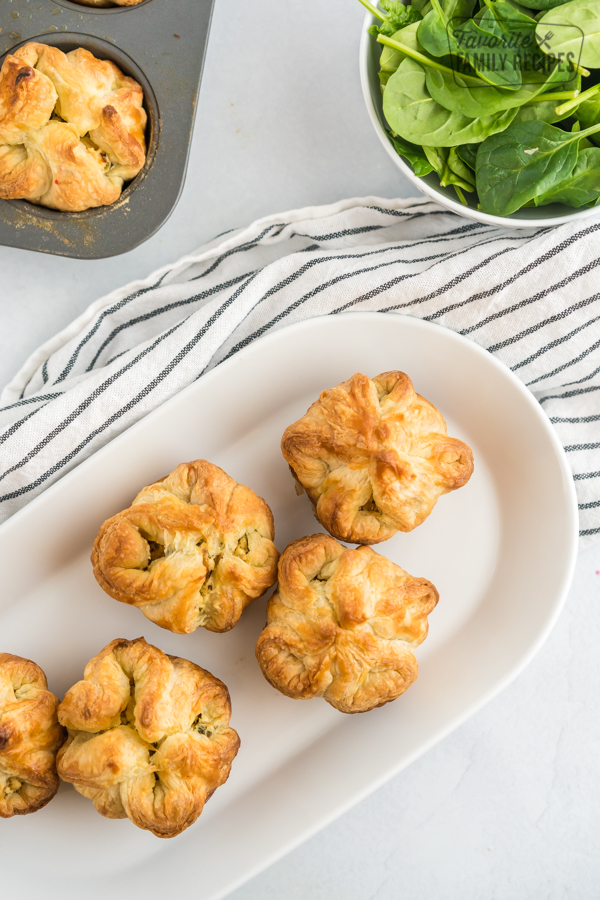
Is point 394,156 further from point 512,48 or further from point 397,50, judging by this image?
point 512,48

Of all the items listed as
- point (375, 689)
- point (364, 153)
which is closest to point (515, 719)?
point (375, 689)

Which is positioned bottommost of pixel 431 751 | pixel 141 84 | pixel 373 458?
pixel 431 751

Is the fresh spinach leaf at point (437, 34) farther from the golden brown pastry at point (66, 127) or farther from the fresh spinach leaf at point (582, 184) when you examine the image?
the golden brown pastry at point (66, 127)

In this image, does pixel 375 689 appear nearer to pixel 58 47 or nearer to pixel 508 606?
pixel 508 606

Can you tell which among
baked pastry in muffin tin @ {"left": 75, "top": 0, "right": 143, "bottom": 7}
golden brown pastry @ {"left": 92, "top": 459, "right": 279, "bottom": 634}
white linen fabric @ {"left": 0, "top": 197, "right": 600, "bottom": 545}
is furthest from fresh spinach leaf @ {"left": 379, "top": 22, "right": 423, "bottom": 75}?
golden brown pastry @ {"left": 92, "top": 459, "right": 279, "bottom": 634}

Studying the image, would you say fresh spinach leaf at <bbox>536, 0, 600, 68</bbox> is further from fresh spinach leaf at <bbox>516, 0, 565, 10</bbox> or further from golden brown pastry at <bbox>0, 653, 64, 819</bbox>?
golden brown pastry at <bbox>0, 653, 64, 819</bbox>

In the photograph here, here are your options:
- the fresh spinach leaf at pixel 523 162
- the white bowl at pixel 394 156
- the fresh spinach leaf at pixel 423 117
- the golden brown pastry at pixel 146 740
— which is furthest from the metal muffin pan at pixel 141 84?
the golden brown pastry at pixel 146 740

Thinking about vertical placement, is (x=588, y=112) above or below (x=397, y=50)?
below

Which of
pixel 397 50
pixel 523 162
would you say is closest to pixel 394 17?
pixel 397 50
